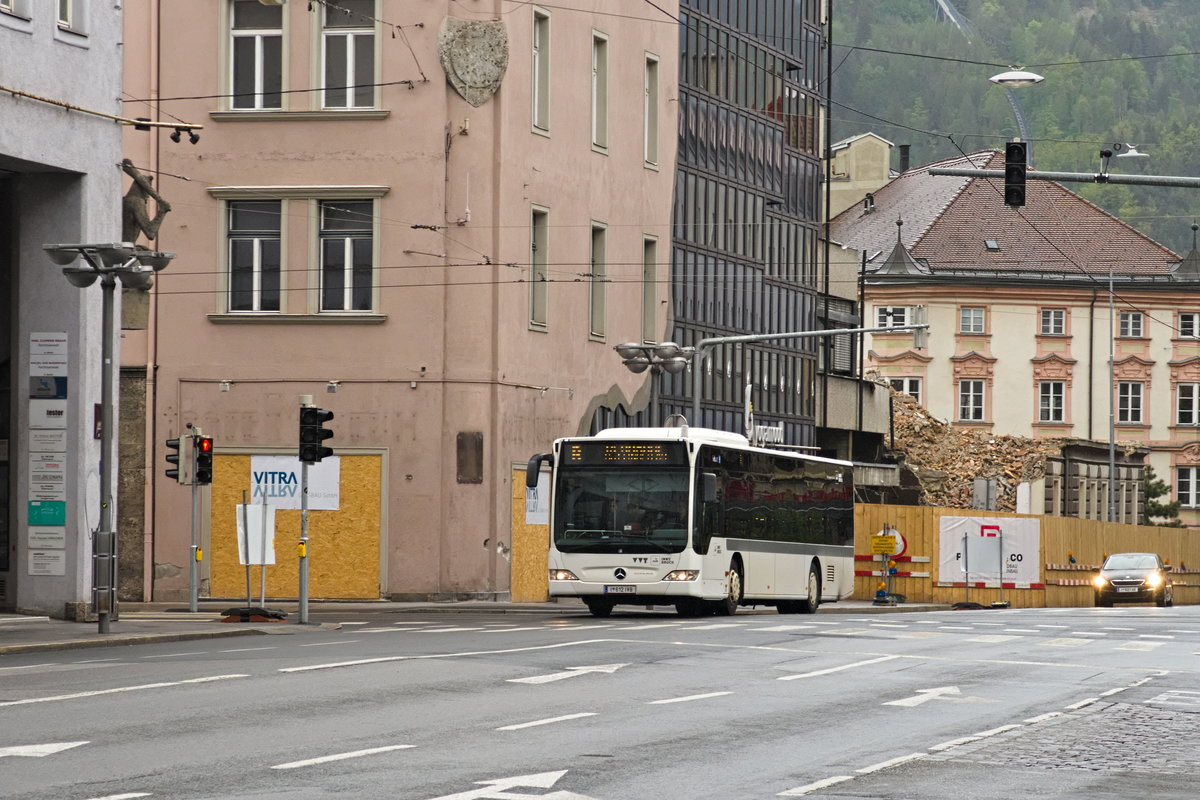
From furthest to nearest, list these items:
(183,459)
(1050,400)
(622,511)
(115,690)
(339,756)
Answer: (1050,400) < (183,459) < (622,511) < (115,690) < (339,756)

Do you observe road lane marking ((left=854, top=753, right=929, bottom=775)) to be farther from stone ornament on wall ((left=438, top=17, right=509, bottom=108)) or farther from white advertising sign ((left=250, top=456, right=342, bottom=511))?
stone ornament on wall ((left=438, top=17, right=509, bottom=108))

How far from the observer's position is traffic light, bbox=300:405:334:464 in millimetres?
33031

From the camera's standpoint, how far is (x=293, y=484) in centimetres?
4438

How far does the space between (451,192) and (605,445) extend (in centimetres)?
1070

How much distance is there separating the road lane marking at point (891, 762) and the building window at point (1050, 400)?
92210 millimetres

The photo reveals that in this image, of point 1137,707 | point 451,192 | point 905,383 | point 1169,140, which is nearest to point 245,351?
point 451,192

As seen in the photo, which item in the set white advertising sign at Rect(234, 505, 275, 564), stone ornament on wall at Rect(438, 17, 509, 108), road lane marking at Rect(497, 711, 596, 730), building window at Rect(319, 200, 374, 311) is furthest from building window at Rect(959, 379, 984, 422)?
road lane marking at Rect(497, 711, 596, 730)

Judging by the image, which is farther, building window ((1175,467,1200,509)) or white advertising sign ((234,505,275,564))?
building window ((1175,467,1200,509))

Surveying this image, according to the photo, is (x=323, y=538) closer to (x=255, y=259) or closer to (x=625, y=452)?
(x=255, y=259)

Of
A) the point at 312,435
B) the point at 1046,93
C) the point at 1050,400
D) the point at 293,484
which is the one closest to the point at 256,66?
the point at 293,484

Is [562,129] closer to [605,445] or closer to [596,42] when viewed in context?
[596,42]

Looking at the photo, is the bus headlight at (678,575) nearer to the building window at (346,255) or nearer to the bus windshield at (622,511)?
the bus windshield at (622,511)

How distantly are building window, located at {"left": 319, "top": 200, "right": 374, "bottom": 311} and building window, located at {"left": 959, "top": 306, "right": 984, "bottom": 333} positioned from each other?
63.2 metres

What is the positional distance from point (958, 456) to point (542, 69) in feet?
152
